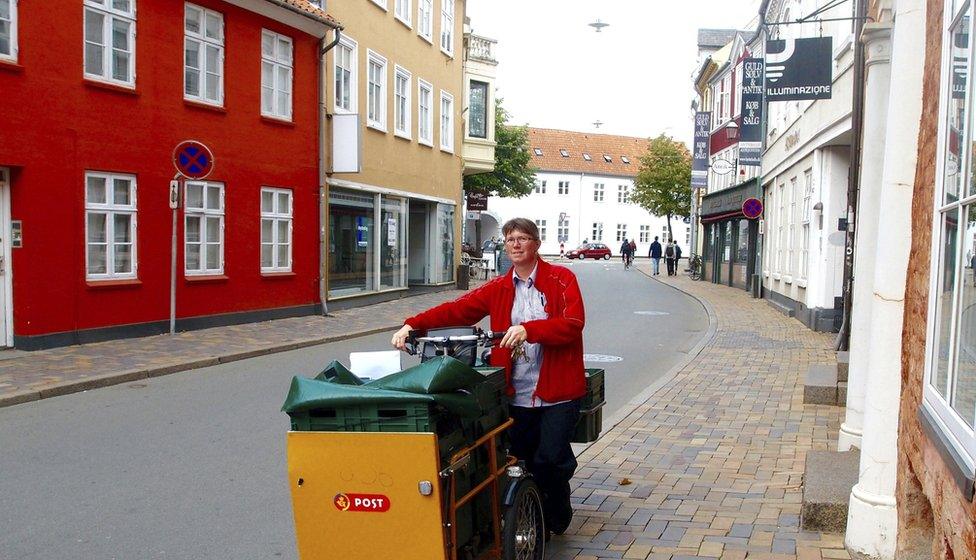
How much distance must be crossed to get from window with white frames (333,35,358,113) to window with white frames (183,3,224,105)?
4.17 m

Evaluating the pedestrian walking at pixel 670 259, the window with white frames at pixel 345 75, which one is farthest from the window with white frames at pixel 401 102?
the pedestrian walking at pixel 670 259

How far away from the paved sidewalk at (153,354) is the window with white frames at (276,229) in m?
1.18

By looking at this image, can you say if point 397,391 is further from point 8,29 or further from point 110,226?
point 110,226

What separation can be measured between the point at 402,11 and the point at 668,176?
35071 mm

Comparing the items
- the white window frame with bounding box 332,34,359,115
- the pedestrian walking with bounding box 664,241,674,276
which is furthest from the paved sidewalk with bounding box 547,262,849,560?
the pedestrian walking with bounding box 664,241,674,276

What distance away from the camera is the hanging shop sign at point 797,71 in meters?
15.2

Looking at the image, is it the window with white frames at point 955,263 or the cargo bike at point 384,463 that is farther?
the cargo bike at point 384,463

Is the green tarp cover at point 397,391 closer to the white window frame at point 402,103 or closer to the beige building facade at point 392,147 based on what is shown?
the beige building facade at point 392,147

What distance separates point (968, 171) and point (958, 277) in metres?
0.41

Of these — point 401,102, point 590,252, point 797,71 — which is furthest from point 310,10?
point 590,252

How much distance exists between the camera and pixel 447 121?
94.9 ft

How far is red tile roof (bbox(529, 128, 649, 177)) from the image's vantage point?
76.0m

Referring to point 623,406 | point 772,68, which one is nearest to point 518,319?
point 623,406

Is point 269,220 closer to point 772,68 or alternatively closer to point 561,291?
point 772,68
